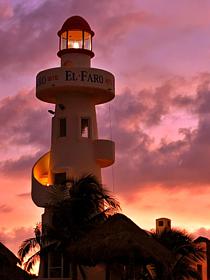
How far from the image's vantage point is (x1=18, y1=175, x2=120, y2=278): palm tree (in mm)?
35375

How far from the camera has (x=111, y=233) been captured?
A: 105 feet

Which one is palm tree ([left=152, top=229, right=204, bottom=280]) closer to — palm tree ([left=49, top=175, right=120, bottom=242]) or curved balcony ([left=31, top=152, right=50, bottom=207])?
palm tree ([left=49, top=175, right=120, bottom=242])

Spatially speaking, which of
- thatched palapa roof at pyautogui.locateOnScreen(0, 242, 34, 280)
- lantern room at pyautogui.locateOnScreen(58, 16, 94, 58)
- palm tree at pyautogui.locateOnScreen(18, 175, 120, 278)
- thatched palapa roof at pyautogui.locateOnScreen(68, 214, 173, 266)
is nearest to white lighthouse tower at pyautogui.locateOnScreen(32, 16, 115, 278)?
lantern room at pyautogui.locateOnScreen(58, 16, 94, 58)

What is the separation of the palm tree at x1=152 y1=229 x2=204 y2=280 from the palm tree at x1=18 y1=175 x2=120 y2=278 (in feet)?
11.7

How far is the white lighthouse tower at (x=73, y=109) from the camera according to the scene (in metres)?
41.3

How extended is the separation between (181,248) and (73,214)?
241 inches

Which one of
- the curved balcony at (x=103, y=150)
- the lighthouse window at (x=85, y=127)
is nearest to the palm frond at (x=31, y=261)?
the curved balcony at (x=103, y=150)

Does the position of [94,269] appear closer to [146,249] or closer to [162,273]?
[162,273]

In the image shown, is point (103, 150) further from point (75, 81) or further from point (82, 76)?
point (82, 76)

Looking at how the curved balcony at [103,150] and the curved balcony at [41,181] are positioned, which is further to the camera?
the curved balcony at [103,150]

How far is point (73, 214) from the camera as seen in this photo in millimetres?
35594

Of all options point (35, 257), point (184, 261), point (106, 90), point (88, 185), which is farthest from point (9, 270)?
point (106, 90)

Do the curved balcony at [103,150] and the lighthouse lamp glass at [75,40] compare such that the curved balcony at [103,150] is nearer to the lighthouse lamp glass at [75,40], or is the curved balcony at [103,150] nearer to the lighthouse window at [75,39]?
the lighthouse lamp glass at [75,40]

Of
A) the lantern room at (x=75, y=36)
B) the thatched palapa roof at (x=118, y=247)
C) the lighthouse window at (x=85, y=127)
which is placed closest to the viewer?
the thatched palapa roof at (x=118, y=247)
